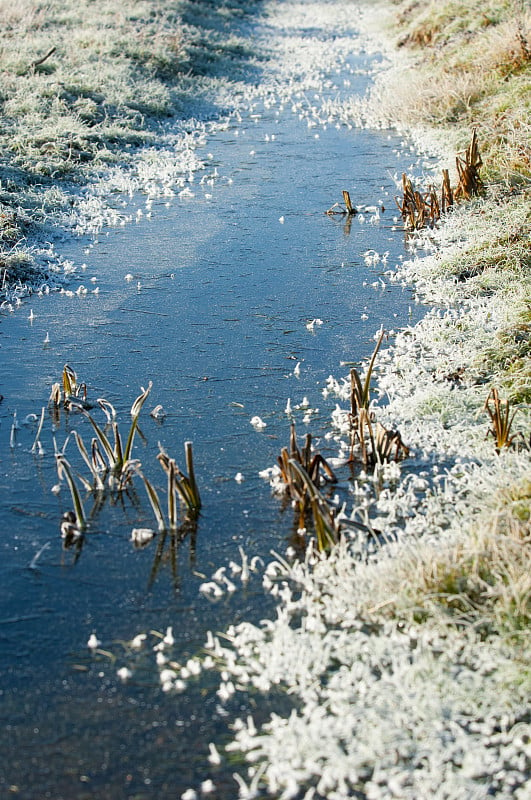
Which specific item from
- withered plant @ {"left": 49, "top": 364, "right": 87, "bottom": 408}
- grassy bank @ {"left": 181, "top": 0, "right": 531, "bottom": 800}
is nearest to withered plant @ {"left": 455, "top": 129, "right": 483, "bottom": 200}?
grassy bank @ {"left": 181, "top": 0, "right": 531, "bottom": 800}

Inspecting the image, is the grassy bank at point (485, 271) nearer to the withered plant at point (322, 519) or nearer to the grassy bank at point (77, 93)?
the withered plant at point (322, 519)

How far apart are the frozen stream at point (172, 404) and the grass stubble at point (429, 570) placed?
1.15 feet

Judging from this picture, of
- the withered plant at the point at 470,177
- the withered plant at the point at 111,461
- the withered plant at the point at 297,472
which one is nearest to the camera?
the withered plant at the point at 297,472

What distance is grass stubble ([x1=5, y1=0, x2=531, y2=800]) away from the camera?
3777 mm

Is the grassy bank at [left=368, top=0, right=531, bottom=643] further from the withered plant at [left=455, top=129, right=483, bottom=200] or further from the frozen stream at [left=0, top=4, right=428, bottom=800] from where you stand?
the frozen stream at [left=0, top=4, right=428, bottom=800]

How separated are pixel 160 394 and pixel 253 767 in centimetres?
402

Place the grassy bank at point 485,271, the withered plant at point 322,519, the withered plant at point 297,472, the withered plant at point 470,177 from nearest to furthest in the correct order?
the grassy bank at point 485,271, the withered plant at point 322,519, the withered plant at point 297,472, the withered plant at point 470,177

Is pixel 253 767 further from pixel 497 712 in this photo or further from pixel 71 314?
pixel 71 314

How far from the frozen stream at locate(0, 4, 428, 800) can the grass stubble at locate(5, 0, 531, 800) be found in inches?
13.8

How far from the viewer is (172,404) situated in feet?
23.5

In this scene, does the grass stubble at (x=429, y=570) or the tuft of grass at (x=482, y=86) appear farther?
the tuft of grass at (x=482, y=86)

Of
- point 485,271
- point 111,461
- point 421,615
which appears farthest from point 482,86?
point 421,615

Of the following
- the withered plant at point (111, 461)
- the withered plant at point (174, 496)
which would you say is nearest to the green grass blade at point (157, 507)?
the withered plant at point (174, 496)

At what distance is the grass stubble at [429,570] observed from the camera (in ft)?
12.4
